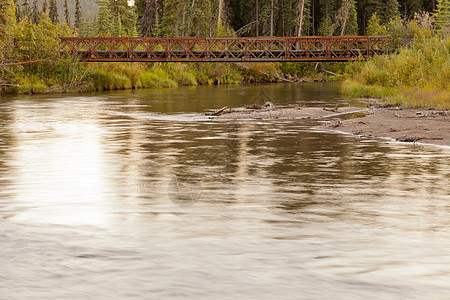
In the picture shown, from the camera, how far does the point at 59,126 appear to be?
22.8m

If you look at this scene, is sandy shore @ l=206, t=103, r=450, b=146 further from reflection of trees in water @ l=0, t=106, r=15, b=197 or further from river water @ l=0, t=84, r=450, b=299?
reflection of trees in water @ l=0, t=106, r=15, b=197

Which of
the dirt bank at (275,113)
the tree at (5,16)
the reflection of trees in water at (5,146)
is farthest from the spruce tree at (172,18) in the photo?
the dirt bank at (275,113)

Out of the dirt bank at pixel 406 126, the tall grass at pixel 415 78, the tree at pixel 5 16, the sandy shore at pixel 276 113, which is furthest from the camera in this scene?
the tree at pixel 5 16

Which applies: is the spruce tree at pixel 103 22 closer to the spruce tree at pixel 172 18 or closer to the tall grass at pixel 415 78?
the spruce tree at pixel 172 18

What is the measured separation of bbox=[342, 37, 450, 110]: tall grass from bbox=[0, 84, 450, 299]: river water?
35.4 ft

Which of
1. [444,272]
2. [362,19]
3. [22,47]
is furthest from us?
[362,19]

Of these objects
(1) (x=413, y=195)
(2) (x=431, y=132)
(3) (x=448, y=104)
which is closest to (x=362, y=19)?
(3) (x=448, y=104)

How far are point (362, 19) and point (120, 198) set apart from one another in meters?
107

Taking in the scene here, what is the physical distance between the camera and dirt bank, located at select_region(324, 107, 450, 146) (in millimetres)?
16778

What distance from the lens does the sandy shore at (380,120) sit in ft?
56.7

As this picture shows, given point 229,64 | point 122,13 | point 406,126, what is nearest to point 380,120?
point 406,126

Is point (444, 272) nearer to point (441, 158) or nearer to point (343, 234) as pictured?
point (343, 234)

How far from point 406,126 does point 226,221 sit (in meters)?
12.5

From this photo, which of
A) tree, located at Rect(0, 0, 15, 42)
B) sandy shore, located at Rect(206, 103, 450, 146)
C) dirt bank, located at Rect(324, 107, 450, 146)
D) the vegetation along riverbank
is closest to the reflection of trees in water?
the vegetation along riverbank
